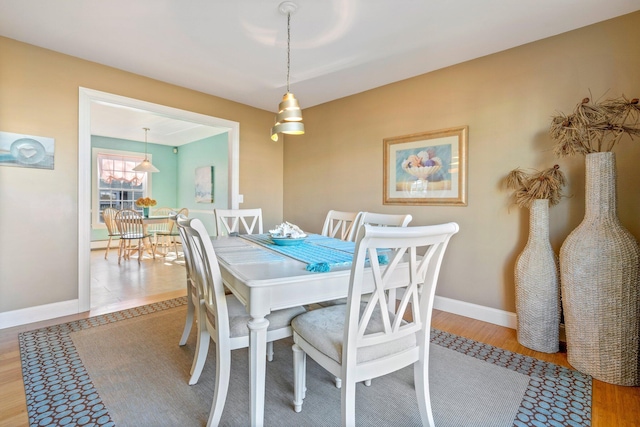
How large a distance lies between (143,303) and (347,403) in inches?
108

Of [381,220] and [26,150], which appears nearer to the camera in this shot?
[381,220]

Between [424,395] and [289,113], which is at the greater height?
[289,113]

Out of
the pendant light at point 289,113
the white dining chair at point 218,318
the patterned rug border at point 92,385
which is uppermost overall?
the pendant light at point 289,113

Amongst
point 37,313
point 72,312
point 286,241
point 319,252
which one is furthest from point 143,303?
point 319,252

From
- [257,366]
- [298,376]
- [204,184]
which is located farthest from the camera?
[204,184]

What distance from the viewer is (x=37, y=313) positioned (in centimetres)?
260

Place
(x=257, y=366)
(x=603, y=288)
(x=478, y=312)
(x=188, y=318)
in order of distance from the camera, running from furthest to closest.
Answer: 1. (x=478, y=312)
2. (x=188, y=318)
3. (x=603, y=288)
4. (x=257, y=366)

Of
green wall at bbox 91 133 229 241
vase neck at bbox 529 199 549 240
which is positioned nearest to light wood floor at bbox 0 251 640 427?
vase neck at bbox 529 199 549 240

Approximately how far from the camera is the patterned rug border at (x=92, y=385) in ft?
4.78

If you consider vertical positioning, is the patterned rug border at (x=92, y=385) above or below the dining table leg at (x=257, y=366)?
below

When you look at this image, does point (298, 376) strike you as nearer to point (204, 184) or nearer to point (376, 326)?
point (376, 326)

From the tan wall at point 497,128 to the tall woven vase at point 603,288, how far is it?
1.29 feet

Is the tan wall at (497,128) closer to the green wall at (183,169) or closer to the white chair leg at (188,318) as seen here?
the white chair leg at (188,318)

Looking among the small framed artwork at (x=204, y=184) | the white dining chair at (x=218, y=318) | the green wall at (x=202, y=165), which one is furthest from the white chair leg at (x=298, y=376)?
the small framed artwork at (x=204, y=184)
